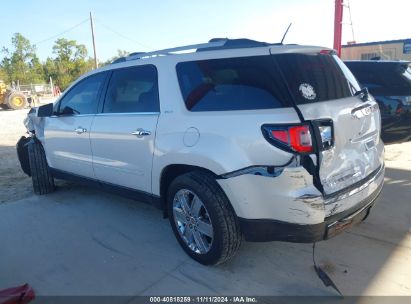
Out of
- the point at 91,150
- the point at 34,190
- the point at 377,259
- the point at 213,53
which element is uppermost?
the point at 213,53

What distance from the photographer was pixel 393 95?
574cm

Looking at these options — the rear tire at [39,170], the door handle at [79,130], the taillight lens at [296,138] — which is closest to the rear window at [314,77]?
the taillight lens at [296,138]

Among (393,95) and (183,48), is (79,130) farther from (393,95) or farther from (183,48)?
(393,95)

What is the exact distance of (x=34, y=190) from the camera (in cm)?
554

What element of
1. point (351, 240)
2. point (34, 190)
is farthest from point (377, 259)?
point (34, 190)

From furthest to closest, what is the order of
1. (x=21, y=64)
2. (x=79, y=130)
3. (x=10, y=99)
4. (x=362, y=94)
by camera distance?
(x=21, y=64) → (x=10, y=99) → (x=79, y=130) → (x=362, y=94)

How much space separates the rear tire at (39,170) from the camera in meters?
5.45

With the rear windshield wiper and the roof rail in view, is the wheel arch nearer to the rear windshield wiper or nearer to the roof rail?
the roof rail

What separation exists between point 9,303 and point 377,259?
9.85 ft

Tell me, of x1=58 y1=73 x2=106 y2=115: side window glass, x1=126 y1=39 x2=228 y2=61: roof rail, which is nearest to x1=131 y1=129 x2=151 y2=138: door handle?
x1=126 y1=39 x2=228 y2=61: roof rail

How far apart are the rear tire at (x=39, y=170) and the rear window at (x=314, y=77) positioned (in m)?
3.95

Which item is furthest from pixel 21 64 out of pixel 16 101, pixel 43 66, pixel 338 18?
pixel 338 18

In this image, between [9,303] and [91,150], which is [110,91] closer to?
[91,150]

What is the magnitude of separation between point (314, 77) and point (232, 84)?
2.13 feet
